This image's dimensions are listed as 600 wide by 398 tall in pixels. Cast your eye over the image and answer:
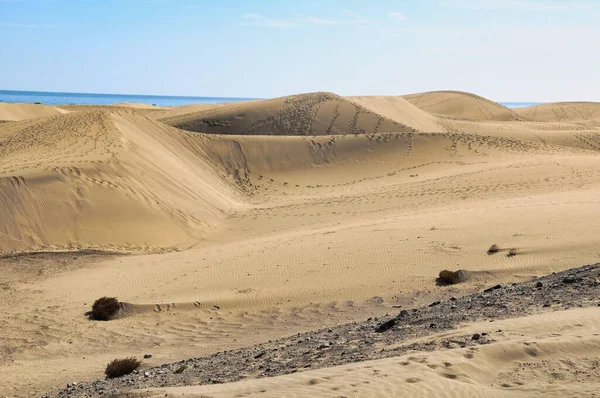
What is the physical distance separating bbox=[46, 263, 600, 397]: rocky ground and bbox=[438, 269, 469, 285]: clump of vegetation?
205 centimetres

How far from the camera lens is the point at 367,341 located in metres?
9.40

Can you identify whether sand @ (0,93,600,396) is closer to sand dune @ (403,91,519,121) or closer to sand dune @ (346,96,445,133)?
sand dune @ (346,96,445,133)

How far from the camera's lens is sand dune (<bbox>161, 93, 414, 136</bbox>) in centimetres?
4234

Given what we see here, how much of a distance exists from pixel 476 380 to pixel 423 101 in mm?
75893

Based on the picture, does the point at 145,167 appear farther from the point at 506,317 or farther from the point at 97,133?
the point at 506,317

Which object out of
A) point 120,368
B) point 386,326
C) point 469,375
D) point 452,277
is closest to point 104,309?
point 120,368

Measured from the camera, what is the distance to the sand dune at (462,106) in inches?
2773

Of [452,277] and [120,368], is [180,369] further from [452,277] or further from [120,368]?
[452,277]

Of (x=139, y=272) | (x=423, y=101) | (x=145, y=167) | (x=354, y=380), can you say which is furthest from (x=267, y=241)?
(x=423, y=101)

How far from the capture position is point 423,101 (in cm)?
8094

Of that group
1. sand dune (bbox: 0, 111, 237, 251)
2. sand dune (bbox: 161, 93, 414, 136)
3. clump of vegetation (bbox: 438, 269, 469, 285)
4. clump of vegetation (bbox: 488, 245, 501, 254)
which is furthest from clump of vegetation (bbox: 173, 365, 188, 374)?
sand dune (bbox: 161, 93, 414, 136)

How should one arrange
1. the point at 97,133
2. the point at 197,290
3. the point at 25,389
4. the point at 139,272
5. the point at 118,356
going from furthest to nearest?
the point at 97,133 < the point at 139,272 < the point at 197,290 < the point at 118,356 < the point at 25,389

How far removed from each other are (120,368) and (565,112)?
75.6 metres

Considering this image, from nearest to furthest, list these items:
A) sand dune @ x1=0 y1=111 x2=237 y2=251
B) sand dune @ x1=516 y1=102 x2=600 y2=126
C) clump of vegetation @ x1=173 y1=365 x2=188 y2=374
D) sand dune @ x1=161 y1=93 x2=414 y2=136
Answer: clump of vegetation @ x1=173 y1=365 x2=188 y2=374 → sand dune @ x1=0 y1=111 x2=237 y2=251 → sand dune @ x1=161 y1=93 x2=414 y2=136 → sand dune @ x1=516 y1=102 x2=600 y2=126
